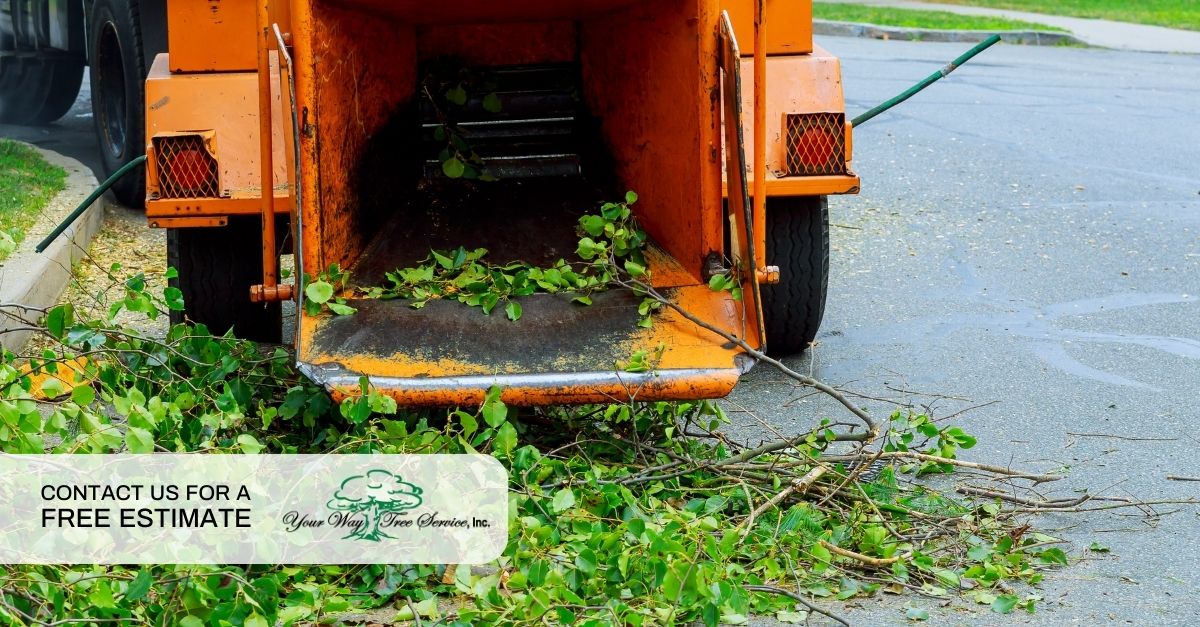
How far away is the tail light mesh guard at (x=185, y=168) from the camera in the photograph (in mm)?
4043

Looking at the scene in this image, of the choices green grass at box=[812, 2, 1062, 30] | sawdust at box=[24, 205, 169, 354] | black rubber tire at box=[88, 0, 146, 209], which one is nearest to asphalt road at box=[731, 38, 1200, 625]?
sawdust at box=[24, 205, 169, 354]

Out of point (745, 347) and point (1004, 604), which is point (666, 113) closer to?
point (745, 347)

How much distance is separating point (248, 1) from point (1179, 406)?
321cm

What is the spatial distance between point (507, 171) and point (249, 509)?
1930 millimetres

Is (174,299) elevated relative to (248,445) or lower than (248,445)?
elevated

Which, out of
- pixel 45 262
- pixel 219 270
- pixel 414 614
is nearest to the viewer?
pixel 414 614

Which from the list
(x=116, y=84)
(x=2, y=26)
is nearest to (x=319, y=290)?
(x=116, y=84)

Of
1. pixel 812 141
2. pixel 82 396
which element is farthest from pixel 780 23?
pixel 82 396

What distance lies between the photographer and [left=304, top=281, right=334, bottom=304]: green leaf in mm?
3580

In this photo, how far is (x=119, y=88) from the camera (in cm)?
719

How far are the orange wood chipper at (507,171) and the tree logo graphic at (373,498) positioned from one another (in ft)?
0.92

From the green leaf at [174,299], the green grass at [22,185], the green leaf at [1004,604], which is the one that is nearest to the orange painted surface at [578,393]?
the green leaf at [174,299]

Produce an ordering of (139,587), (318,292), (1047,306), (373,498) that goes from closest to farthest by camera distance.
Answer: (139,587)
(373,498)
(318,292)
(1047,306)

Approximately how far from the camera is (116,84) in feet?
23.7
